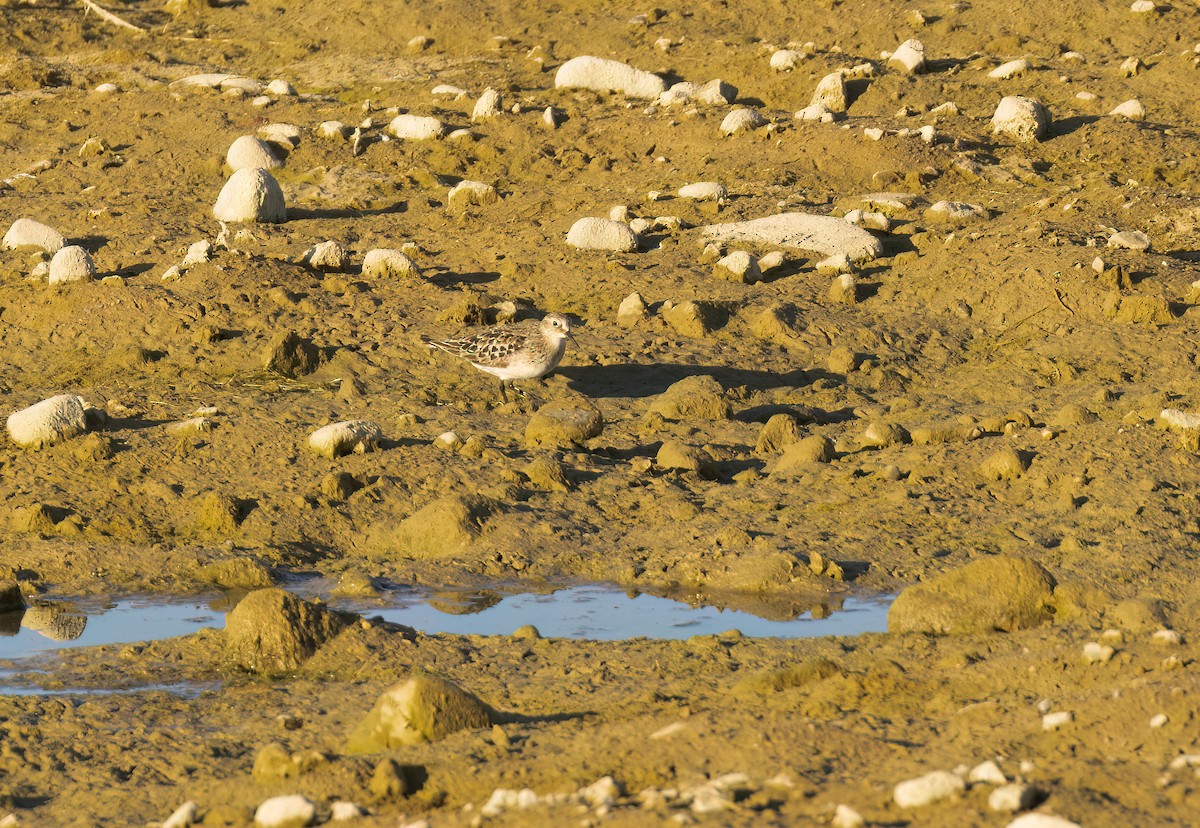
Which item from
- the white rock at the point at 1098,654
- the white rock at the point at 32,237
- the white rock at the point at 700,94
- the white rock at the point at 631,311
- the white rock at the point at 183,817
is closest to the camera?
the white rock at the point at 183,817

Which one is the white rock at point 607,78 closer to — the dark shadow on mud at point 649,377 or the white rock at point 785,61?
the white rock at point 785,61

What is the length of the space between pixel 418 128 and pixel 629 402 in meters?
5.05

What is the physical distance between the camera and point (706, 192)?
12.0 metres

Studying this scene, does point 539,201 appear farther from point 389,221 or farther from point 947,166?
point 947,166

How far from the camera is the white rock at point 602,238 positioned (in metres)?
11.3

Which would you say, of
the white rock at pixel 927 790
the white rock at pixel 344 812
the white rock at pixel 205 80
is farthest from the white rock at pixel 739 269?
the white rock at pixel 927 790

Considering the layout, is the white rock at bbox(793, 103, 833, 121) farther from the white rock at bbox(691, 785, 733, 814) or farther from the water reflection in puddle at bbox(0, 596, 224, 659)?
the white rock at bbox(691, 785, 733, 814)

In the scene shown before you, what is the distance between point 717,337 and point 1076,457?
9.45ft

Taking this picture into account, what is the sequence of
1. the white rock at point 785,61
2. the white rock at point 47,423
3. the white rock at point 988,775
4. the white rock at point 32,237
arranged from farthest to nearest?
the white rock at point 785,61 < the white rock at point 32,237 < the white rock at point 47,423 < the white rock at point 988,775

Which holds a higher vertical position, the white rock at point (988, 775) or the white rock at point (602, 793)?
the white rock at point (988, 775)

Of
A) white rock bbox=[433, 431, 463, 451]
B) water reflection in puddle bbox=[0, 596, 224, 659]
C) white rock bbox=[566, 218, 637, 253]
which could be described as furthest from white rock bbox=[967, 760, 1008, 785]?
white rock bbox=[566, 218, 637, 253]

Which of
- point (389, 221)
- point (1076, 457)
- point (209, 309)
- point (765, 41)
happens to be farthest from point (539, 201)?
point (1076, 457)

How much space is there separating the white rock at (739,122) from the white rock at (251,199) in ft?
12.3

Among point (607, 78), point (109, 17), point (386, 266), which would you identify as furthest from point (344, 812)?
point (109, 17)
